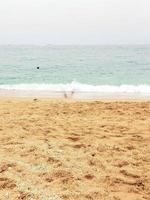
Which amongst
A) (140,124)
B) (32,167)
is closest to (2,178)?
(32,167)

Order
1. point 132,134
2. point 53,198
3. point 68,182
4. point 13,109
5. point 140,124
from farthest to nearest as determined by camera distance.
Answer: point 13,109 < point 140,124 < point 132,134 < point 68,182 < point 53,198

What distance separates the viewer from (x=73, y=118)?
315 inches

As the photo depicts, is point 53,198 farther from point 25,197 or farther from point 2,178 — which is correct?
point 2,178

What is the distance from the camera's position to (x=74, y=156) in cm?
516

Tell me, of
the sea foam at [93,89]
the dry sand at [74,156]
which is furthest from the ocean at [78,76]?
the dry sand at [74,156]

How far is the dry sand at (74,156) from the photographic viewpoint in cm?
407

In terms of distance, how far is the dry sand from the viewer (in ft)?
13.4

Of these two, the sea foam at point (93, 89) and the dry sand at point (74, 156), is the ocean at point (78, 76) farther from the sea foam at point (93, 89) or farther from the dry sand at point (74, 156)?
the dry sand at point (74, 156)

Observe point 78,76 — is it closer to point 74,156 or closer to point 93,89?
point 93,89

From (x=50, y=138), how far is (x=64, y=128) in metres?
0.81

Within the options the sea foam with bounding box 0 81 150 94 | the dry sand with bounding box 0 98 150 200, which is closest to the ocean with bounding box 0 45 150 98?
the sea foam with bounding box 0 81 150 94

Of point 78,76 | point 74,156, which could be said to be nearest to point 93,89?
point 78,76

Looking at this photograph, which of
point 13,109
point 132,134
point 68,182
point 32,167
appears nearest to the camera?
point 68,182

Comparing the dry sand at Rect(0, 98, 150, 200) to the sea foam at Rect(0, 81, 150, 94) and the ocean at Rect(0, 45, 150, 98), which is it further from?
the ocean at Rect(0, 45, 150, 98)
